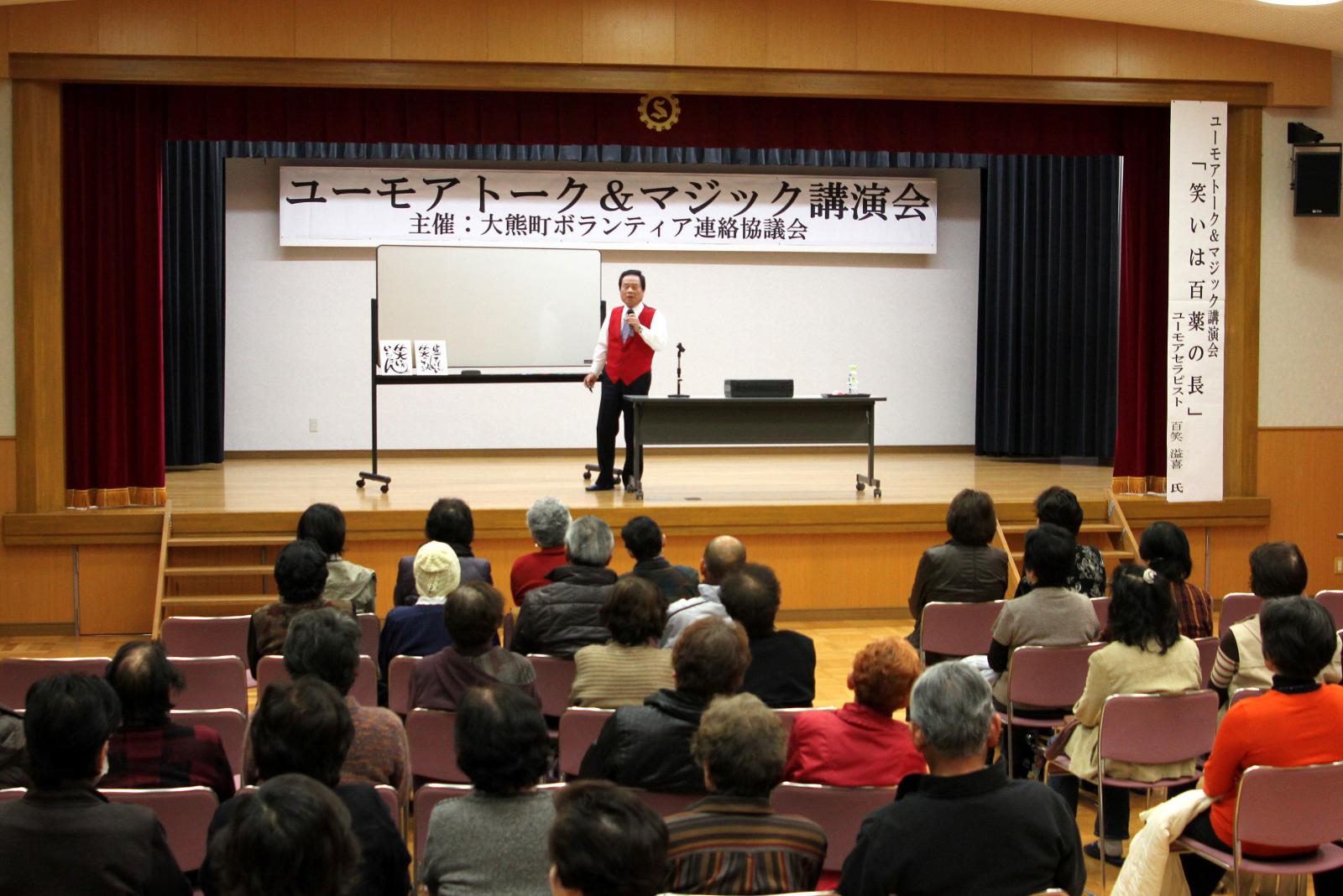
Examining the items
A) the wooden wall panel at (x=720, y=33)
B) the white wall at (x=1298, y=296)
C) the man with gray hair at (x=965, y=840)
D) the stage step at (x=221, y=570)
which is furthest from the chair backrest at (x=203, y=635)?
the white wall at (x=1298, y=296)

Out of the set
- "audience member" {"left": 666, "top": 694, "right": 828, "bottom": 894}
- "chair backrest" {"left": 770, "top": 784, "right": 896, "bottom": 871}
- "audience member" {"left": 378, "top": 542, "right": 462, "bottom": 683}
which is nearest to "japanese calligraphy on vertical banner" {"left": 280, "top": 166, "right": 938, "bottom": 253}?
"audience member" {"left": 378, "top": 542, "right": 462, "bottom": 683}

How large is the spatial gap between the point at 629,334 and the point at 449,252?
1280mm

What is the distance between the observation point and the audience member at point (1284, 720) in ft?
9.16

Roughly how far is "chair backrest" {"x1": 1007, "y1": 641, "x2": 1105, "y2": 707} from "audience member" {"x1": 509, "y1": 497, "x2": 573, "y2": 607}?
1564 mm

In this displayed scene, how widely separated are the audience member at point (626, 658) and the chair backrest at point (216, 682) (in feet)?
3.38

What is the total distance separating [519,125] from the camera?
23.4 ft

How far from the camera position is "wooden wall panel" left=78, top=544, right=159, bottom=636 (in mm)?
6605

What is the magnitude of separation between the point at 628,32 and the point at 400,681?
4.12 meters

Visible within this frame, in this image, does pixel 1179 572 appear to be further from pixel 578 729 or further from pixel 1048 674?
pixel 578 729

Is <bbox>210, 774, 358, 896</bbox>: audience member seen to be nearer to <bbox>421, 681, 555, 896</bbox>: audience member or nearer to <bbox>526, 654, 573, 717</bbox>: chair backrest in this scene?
<bbox>421, 681, 555, 896</bbox>: audience member

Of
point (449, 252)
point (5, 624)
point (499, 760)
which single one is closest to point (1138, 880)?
point (499, 760)

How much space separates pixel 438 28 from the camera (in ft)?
21.7

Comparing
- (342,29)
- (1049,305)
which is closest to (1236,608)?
(342,29)

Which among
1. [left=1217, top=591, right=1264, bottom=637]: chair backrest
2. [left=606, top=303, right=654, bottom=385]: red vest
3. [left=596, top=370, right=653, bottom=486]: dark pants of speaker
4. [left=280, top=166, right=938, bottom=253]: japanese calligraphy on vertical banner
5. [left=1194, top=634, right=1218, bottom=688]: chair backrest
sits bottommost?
[left=1194, top=634, right=1218, bottom=688]: chair backrest
